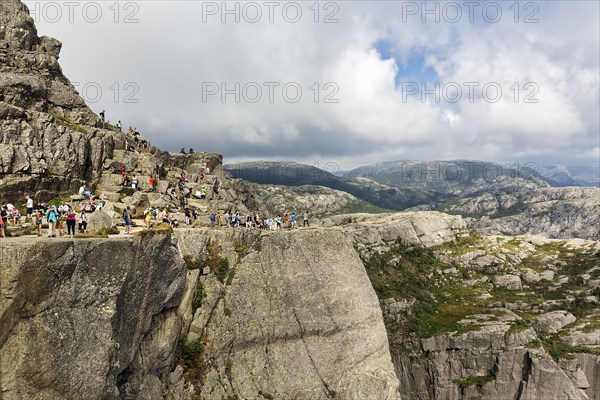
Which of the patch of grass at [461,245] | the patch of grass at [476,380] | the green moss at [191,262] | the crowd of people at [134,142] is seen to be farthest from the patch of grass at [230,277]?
the patch of grass at [461,245]

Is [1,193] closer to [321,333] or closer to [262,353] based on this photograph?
[262,353]

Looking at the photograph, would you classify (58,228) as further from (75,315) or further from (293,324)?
(293,324)

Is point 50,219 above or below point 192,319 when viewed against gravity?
above

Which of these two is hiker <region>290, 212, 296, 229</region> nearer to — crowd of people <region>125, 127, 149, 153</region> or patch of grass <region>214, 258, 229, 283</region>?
patch of grass <region>214, 258, 229, 283</region>

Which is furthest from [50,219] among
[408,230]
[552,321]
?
[408,230]

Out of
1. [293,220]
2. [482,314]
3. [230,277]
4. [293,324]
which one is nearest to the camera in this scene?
[230,277]

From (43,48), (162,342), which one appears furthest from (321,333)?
(43,48)

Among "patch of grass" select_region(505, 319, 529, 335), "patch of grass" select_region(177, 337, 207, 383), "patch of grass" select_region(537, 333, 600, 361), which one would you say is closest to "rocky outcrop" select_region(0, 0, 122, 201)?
"patch of grass" select_region(177, 337, 207, 383)
